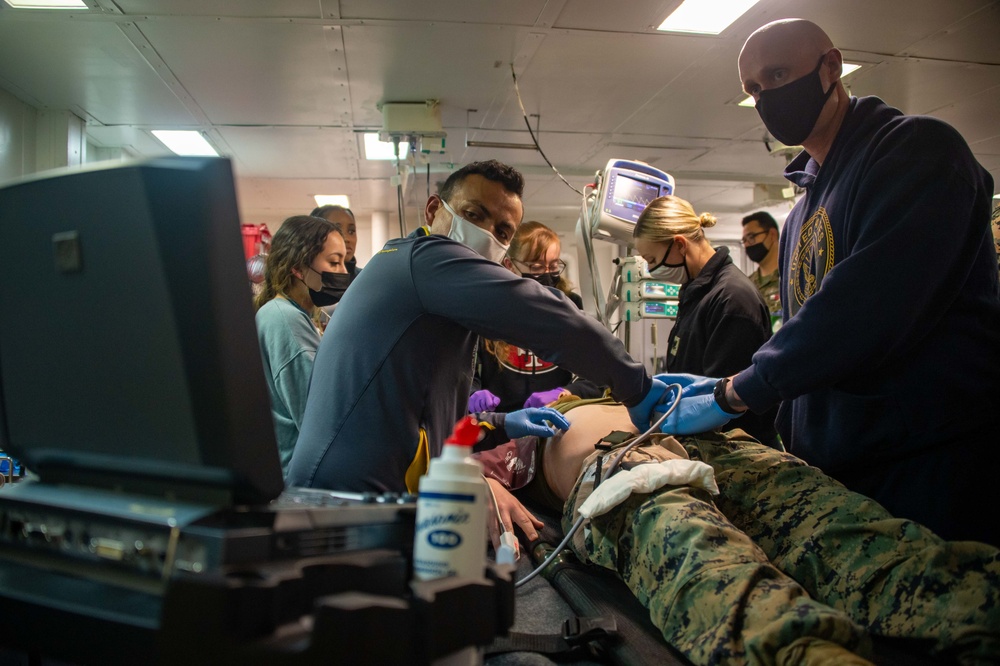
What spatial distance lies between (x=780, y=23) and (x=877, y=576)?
149 centimetres

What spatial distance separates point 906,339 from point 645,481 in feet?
2.31

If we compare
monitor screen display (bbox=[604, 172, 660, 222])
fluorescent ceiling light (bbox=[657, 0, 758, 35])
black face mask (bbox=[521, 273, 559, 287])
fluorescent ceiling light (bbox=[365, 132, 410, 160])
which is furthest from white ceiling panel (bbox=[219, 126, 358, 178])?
monitor screen display (bbox=[604, 172, 660, 222])

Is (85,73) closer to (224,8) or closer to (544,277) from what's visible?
(224,8)

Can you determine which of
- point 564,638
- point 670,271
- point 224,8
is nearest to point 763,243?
point 670,271

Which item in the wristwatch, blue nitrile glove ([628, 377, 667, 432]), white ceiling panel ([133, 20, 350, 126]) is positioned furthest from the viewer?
white ceiling panel ([133, 20, 350, 126])

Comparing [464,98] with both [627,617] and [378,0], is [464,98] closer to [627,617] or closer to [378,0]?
[378,0]

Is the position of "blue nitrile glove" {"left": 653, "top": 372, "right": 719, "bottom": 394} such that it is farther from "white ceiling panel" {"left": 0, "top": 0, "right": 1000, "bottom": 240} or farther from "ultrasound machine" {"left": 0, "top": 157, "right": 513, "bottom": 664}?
"white ceiling panel" {"left": 0, "top": 0, "right": 1000, "bottom": 240}

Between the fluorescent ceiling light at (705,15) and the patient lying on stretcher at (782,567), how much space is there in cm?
306

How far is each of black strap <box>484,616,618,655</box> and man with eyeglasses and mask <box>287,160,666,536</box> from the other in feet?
1.27

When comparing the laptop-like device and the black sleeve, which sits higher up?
the laptop-like device

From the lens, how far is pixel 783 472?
1.62 metres

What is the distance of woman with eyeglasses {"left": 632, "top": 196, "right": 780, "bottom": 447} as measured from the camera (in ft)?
8.47

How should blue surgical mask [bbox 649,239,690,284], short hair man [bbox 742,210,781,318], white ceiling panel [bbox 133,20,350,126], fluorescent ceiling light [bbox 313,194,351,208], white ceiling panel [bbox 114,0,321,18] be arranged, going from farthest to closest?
fluorescent ceiling light [bbox 313,194,351,208] < short hair man [bbox 742,210,781,318] < white ceiling panel [bbox 133,20,350,126] < white ceiling panel [bbox 114,0,321,18] < blue surgical mask [bbox 649,239,690,284]

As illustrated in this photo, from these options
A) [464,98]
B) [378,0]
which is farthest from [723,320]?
[464,98]
